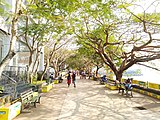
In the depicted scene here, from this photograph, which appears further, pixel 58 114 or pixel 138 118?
pixel 58 114

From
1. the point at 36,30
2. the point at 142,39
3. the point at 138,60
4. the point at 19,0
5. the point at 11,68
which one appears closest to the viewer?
the point at 19,0

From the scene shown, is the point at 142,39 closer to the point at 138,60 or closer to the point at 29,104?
the point at 138,60

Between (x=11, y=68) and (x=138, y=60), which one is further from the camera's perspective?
(x=11, y=68)

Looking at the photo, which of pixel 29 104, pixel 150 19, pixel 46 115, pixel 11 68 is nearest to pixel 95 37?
pixel 150 19

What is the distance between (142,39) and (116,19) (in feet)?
16.1

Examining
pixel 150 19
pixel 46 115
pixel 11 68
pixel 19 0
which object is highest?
pixel 150 19

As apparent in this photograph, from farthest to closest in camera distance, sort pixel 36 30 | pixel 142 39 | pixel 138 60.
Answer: pixel 142 39, pixel 138 60, pixel 36 30

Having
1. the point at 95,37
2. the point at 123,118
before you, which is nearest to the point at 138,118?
the point at 123,118

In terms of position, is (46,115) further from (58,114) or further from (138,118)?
(138,118)

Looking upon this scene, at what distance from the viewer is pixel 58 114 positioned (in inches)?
313

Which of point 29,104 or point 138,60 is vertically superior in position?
Result: point 138,60

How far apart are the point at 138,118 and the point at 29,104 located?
5173 mm

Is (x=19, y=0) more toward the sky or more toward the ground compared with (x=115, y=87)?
more toward the sky

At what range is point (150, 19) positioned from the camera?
510 inches
